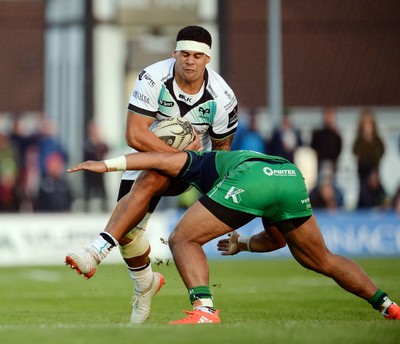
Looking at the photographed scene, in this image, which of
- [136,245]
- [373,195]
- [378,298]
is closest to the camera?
[378,298]

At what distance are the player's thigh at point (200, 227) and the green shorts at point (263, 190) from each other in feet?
0.47

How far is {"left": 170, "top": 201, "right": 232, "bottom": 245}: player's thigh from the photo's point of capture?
968 centimetres

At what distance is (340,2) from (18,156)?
47.0ft

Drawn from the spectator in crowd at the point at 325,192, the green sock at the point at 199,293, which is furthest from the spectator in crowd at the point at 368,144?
the green sock at the point at 199,293

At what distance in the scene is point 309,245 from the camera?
32.8ft

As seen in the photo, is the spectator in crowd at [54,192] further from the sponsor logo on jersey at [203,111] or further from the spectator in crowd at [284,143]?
the sponsor logo on jersey at [203,111]

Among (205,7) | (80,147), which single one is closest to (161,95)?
(80,147)

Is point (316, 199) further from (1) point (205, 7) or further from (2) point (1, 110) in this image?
(2) point (1, 110)

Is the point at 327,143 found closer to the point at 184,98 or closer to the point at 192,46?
the point at 184,98

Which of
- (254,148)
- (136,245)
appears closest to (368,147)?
(254,148)

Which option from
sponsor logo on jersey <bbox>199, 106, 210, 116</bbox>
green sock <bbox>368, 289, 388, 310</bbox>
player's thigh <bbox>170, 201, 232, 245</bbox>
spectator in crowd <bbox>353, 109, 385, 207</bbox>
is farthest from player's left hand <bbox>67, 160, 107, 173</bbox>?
spectator in crowd <bbox>353, 109, 385, 207</bbox>

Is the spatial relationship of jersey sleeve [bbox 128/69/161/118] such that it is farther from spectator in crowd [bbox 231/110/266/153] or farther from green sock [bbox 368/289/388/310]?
spectator in crowd [bbox 231/110/266/153]

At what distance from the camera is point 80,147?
92.7 feet

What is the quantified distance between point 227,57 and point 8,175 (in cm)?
899
